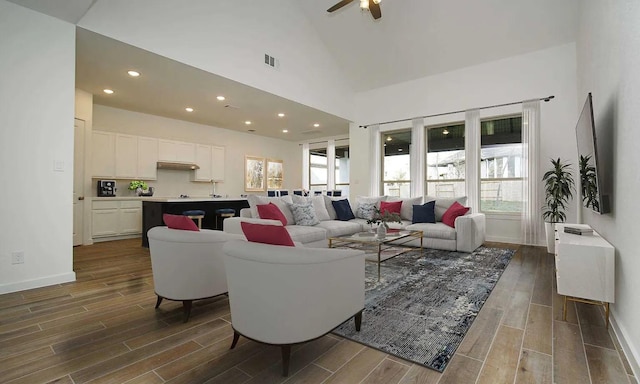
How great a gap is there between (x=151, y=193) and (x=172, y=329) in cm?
552

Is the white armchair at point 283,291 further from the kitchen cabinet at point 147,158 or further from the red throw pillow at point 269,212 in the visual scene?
the kitchen cabinet at point 147,158

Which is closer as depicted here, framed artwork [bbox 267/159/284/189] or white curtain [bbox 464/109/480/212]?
white curtain [bbox 464/109/480/212]

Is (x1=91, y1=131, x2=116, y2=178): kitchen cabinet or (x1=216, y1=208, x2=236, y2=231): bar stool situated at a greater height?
(x1=91, y1=131, x2=116, y2=178): kitchen cabinet

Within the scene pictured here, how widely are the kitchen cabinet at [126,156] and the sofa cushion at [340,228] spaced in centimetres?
454

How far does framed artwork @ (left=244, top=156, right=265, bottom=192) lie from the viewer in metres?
8.95

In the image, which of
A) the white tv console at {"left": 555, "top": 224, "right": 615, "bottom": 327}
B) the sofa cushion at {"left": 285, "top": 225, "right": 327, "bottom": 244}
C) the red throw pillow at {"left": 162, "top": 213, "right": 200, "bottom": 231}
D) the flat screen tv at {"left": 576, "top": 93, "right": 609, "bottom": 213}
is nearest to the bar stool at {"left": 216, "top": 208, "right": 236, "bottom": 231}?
the sofa cushion at {"left": 285, "top": 225, "right": 327, "bottom": 244}

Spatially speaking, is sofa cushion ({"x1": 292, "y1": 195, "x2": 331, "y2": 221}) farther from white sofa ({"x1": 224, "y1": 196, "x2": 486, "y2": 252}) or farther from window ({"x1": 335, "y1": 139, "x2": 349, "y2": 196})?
window ({"x1": 335, "y1": 139, "x2": 349, "y2": 196})

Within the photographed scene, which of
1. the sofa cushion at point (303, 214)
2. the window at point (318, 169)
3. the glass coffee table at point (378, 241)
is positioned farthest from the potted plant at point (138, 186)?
the window at point (318, 169)

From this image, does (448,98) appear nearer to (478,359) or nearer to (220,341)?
(478,359)

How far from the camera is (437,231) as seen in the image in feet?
15.5

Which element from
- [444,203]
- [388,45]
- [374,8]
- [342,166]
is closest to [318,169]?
[342,166]

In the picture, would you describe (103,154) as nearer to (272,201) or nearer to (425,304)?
(272,201)

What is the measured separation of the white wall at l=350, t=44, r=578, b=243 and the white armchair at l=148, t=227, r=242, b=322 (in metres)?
5.57

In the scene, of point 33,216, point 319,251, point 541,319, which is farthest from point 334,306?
point 33,216
